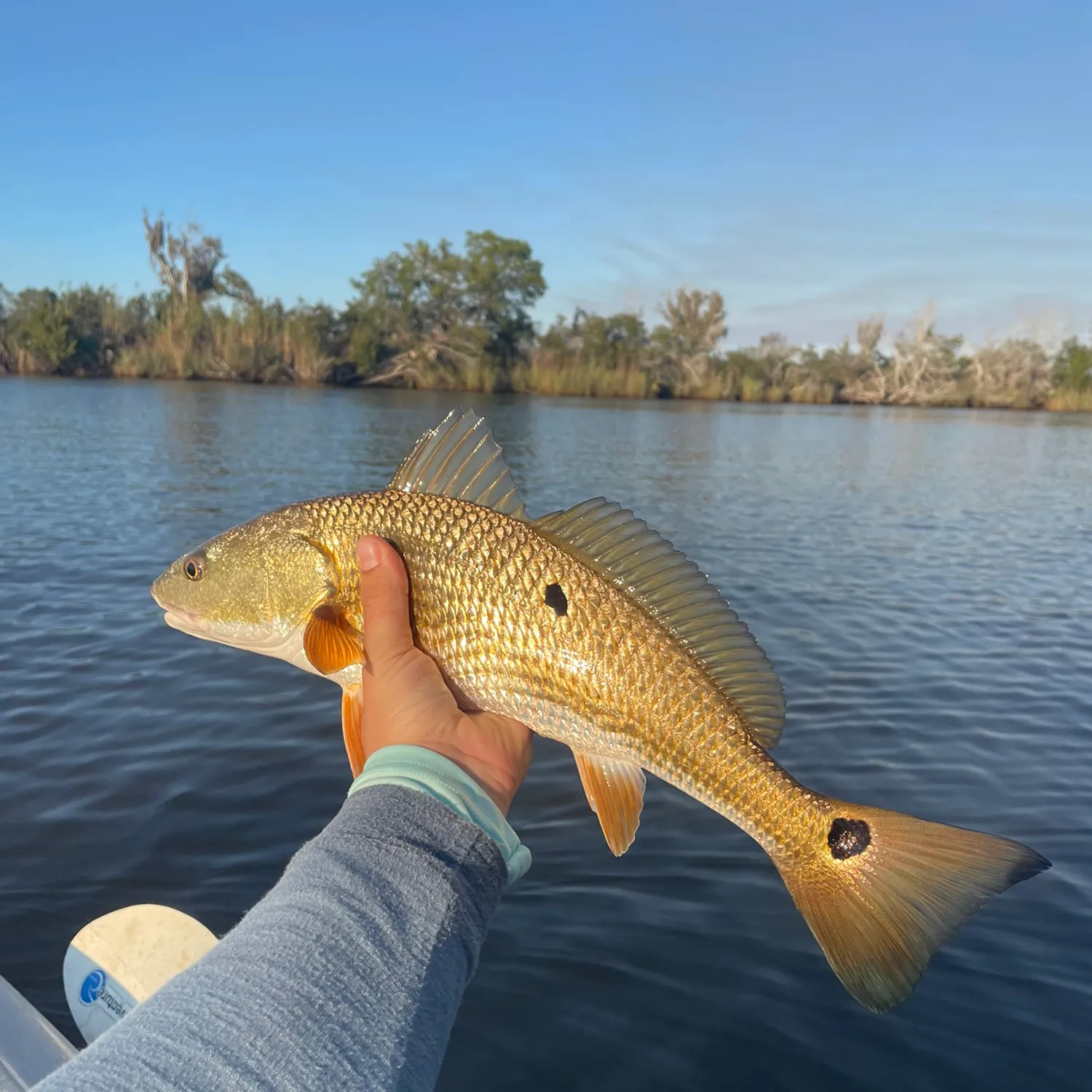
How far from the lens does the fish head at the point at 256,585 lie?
3.01 metres

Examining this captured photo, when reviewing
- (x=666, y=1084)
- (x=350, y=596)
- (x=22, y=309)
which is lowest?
(x=666, y=1084)

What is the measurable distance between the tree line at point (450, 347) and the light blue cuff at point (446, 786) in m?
64.5

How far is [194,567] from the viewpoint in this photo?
3.23 m

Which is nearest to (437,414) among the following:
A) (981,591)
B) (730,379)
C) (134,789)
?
(981,591)

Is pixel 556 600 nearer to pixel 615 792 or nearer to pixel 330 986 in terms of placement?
pixel 615 792

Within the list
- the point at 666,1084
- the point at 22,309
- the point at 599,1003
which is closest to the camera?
the point at 666,1084

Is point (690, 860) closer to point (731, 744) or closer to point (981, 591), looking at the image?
point (731, 744)

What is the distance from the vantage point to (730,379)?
74.4 m

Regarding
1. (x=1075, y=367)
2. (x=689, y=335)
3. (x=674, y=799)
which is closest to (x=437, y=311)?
(x=689, y=335)

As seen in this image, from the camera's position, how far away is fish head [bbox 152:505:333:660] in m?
3.01

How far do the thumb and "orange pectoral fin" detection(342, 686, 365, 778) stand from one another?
15cm

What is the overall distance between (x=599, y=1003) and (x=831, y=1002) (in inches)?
47.0

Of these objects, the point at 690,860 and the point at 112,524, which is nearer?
the point at 690,860

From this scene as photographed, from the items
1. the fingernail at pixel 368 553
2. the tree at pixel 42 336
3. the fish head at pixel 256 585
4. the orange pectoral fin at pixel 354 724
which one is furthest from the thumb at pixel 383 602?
the tree at pixel 42 336
